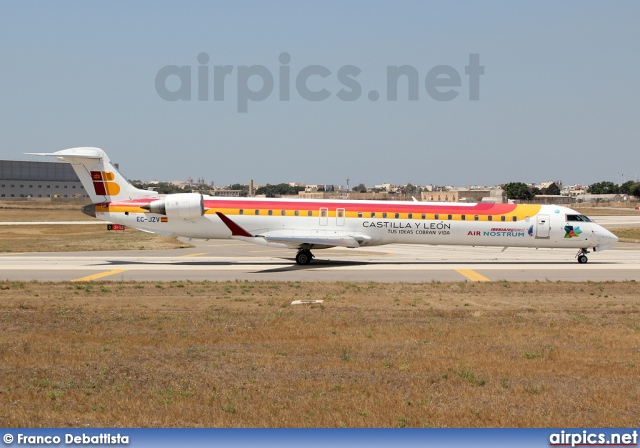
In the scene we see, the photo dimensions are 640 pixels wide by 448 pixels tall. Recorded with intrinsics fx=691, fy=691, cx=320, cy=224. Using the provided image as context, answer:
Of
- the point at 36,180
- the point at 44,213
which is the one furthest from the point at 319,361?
the point at 36,180

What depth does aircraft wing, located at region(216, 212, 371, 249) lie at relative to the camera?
2992 centimetres

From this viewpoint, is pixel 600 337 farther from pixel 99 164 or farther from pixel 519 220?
pixel 99 164

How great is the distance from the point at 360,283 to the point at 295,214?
7821mm

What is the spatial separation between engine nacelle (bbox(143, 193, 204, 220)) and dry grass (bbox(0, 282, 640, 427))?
10.3 metres

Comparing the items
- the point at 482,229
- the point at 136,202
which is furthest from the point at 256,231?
the point at 482,229

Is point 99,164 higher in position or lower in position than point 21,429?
higher

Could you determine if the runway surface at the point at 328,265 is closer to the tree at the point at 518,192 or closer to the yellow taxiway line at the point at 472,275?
the yellow taxiway line at the point at 472,275

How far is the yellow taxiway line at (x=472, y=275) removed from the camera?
83.9 ft

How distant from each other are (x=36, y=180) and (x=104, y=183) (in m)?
116

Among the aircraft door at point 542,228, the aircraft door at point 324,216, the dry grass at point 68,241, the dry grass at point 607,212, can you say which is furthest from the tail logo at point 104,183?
the dry grass at point 607,212

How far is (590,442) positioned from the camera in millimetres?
7984

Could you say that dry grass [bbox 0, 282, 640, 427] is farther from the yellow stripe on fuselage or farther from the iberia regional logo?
the iberia regional logo

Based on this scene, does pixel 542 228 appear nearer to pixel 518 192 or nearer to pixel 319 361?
pixel 319 361

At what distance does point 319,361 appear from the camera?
39.9 ft
